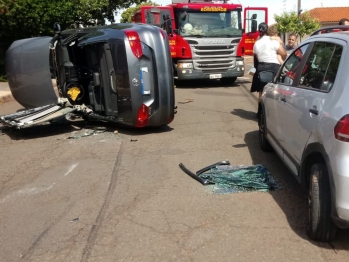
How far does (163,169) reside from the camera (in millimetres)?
5980

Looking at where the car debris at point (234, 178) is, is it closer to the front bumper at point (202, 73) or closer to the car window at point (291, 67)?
the car window at point (291, 67)

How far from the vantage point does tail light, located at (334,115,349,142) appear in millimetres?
3243

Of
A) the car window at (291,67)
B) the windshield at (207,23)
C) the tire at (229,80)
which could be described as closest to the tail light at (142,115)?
the car window at (291,67)

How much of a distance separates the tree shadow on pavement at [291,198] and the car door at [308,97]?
400 mm

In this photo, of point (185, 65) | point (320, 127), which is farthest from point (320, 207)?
point (185, 65)

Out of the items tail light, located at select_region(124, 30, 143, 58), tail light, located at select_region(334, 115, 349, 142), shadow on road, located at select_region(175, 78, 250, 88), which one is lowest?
shadow on road, located at select_region(175, 78, 250, 88)

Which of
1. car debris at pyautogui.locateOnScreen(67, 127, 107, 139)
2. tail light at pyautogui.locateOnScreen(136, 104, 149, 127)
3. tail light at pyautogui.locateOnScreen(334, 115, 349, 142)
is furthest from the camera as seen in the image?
car debris at pyautogui.locateOnScreen(67, 127, 107, 139)

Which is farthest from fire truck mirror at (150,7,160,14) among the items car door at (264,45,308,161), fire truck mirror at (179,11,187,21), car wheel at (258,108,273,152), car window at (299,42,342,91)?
car window at (299,42,342,91)

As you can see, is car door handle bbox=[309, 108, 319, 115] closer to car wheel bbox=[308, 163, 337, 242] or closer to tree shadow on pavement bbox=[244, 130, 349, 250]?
car wheel bbox=[308, 163, 337, 242]

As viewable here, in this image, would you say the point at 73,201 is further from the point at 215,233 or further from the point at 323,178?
the point at 323,178

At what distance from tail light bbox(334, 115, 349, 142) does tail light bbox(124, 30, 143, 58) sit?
4.58m

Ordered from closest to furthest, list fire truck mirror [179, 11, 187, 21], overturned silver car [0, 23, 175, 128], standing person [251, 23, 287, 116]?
1. overturned silver car [0, 23, 175, 128]
2. standing person [251, 23, 287, 116]
3. fire truck mirror [179, 11, 187, 21]

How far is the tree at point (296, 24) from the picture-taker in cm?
4134

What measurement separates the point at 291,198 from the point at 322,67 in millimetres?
1481
